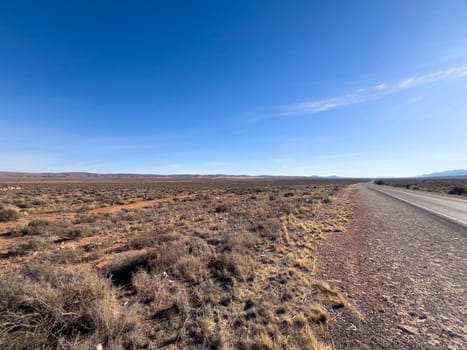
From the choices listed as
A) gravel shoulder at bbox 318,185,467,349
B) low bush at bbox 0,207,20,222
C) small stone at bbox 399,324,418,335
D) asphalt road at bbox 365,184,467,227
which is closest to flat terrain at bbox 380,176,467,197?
asphalt road at bbox 365,184,467,227

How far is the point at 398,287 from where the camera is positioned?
4566mm

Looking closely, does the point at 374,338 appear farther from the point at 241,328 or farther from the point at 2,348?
the point at 2,348

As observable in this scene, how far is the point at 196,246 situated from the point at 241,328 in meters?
4.00

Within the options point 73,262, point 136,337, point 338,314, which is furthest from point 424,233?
point 73,262

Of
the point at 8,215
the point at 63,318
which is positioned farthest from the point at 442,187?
the point at 8,215

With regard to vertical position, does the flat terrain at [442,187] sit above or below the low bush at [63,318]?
below

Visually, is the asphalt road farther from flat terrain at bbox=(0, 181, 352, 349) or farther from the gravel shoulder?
flat terrain at bbox=(0, 181, 352, 349)

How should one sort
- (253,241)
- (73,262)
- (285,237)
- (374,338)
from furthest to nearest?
(285,237) → (253,241) → (73,262) → (374,338)

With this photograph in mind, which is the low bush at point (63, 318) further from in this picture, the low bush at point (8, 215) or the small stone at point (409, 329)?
the low bush at point (8, 215)

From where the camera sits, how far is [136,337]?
313 cm

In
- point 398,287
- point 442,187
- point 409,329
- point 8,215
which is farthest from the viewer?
point 442,187

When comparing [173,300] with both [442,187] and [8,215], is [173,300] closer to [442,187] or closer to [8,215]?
[8,215]

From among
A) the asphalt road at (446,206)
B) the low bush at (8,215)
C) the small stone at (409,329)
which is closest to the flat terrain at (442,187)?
the asphalt road at (446,206)

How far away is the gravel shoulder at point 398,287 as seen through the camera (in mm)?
3143
